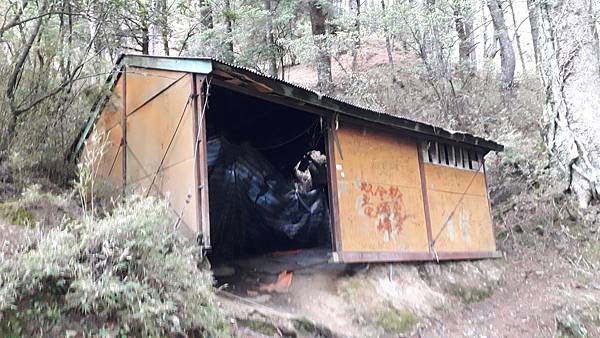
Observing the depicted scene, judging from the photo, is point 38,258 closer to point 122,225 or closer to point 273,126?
point 122,225

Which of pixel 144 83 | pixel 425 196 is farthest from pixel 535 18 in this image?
pixel 144 83

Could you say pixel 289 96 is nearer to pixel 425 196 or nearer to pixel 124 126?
pixel 124 126

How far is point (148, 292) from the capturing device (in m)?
3.85

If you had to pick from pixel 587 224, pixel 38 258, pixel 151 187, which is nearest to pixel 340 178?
pixel 151 187

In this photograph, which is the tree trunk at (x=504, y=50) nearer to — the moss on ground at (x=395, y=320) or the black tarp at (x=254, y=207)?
the black tarp at (x=254, y=207)

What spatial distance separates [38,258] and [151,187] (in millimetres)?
3062

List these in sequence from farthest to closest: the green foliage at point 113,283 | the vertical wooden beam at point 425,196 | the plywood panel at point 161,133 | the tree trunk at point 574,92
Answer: the tree trunk at point 574,92
the vertical wooden beam at point 425,196
the plywood panel at point 161,133
the green foliage at point 113,283

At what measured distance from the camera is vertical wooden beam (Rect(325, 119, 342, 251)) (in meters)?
6.79

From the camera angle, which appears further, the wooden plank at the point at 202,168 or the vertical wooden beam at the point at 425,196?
the vertical wooden beam at the point at 425,196

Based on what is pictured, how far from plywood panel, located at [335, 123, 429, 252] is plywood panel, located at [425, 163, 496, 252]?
0.38 metres

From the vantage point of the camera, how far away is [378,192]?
754cm

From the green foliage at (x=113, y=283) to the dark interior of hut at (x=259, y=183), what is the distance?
297cm

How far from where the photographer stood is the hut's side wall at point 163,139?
230 inches

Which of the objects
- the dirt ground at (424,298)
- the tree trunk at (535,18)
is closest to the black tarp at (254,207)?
the dirt ground at (424,298)
